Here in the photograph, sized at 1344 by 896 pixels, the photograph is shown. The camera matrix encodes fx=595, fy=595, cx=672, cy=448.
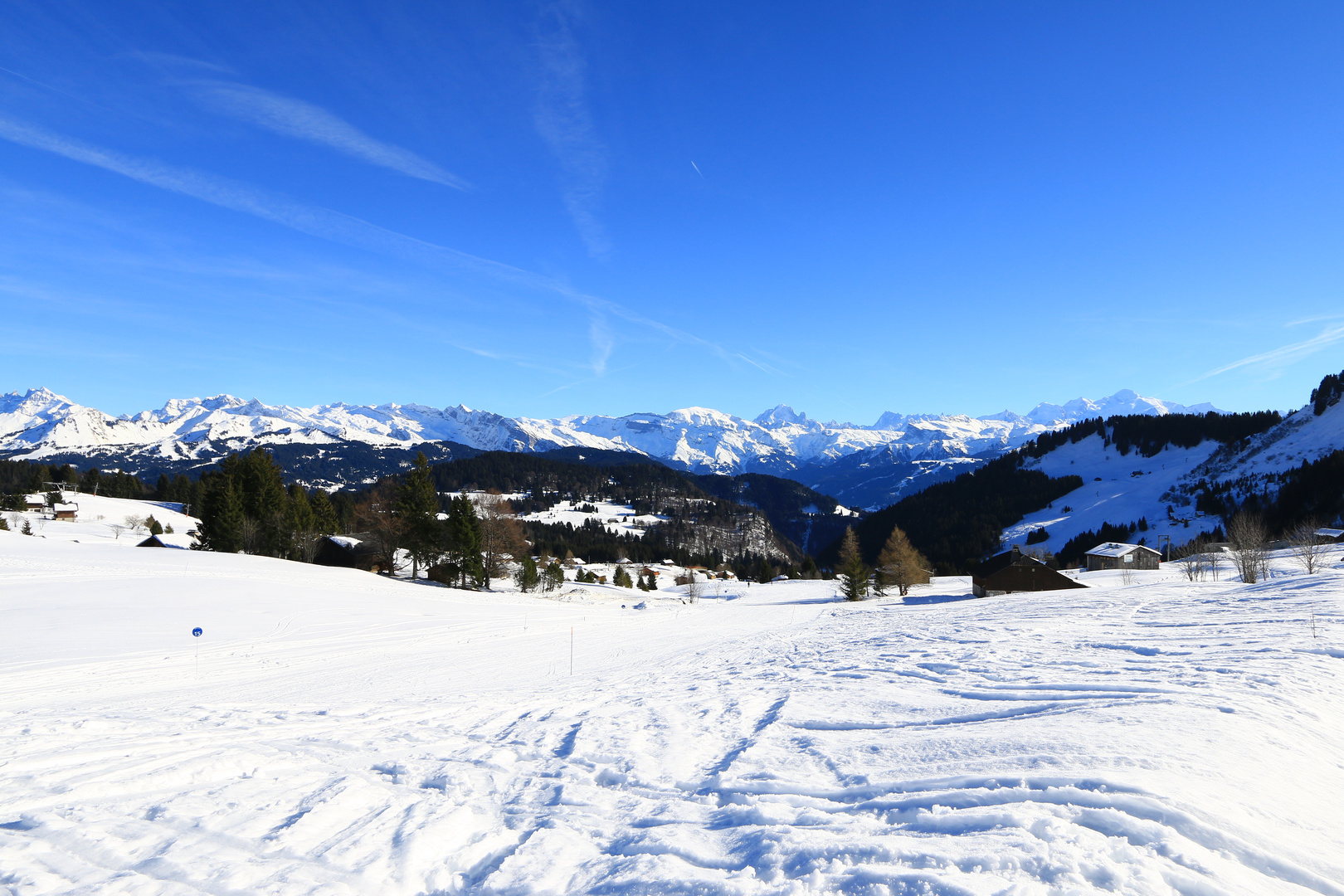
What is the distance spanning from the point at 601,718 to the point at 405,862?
5.23m

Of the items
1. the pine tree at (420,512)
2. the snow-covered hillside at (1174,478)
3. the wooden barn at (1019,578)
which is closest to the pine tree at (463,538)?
the pine tree at (420,512)

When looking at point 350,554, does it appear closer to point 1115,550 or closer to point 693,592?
point 693,592

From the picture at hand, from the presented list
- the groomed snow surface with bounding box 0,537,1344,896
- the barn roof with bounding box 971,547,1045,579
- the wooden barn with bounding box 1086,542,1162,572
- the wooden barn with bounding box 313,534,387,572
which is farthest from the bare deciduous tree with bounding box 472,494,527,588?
the wooden barn with bounding box 1086,542,1162,572

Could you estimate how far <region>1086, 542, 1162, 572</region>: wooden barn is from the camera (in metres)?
72.6

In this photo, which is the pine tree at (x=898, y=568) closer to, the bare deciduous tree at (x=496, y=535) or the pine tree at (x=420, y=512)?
the bare deciduous tree at (x=496, y=535)

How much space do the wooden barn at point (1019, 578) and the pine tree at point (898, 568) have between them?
25.0ft

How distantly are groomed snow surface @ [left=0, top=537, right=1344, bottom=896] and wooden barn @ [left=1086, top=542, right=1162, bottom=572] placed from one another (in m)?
69.7

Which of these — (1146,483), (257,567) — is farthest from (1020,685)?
(1146,483)

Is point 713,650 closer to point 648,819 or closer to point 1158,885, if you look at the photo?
point 648,819

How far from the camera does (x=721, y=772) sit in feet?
21.9

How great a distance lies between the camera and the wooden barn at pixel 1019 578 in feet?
178

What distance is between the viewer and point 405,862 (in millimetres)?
4688

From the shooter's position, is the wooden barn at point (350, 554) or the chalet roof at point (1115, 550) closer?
the wooden barn at point (350, 554)

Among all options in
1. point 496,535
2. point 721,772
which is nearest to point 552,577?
point 496,535
